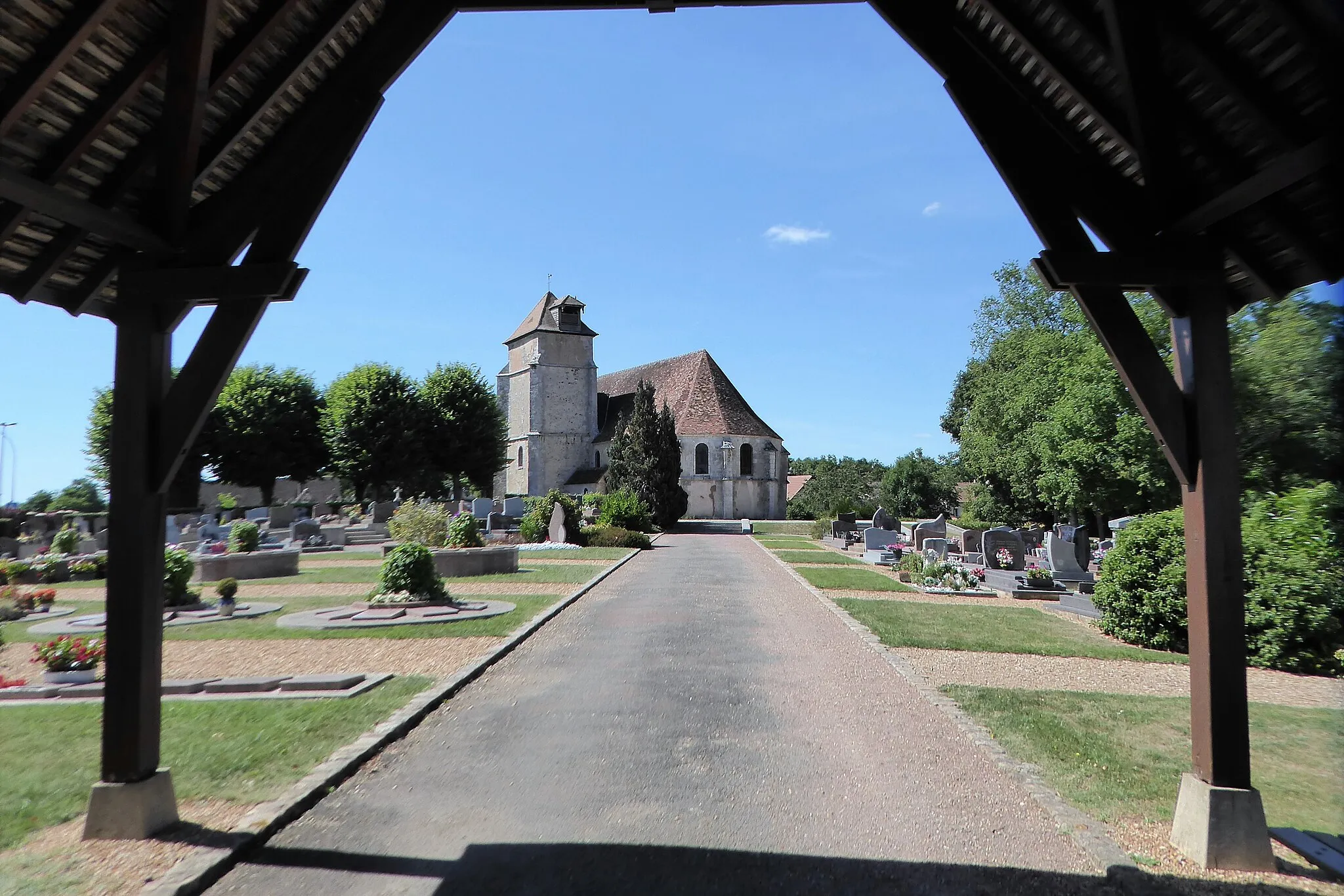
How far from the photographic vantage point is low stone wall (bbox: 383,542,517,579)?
19.5m

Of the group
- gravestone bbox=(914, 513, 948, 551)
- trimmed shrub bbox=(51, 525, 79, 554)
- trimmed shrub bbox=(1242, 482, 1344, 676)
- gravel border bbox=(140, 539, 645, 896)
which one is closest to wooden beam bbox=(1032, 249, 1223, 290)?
gravel border bbox=(140, 539, 645, 896)

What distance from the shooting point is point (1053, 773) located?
19.4 ft

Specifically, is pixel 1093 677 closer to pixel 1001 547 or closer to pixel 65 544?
pixel 1001 547

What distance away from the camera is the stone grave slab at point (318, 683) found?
8.32 meters

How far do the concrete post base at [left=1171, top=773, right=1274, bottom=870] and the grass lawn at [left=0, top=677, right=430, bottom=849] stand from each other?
542 cm

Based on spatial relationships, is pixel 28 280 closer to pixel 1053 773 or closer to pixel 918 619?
pixel 1053 773

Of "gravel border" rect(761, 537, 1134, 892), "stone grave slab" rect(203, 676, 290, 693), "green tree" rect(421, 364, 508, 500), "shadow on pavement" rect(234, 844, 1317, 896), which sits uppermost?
"green tree" rect(421, 364, 508, 500)

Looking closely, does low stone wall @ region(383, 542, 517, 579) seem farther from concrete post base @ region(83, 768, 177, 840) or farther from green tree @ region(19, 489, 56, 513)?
green tree @ region(19, 489, 56, 513)

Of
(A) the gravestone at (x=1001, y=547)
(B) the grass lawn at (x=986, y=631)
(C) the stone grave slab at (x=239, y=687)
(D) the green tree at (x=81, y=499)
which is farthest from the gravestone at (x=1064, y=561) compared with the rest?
(D) the green tree at (x=81, y=499)

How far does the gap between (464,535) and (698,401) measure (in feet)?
141

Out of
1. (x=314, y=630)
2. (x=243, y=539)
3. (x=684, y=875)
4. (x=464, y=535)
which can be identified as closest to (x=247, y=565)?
(x=243, y=539)

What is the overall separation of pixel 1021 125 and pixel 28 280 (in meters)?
5.98

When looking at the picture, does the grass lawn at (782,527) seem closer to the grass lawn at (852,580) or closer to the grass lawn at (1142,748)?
the grass lawn at (852,580)

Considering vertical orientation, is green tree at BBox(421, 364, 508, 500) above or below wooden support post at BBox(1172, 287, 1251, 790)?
above
